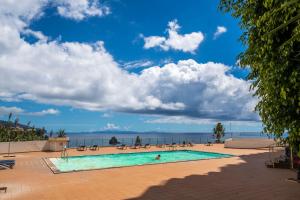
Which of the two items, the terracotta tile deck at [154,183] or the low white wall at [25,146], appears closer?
the terracotta tile deck at [154,183]

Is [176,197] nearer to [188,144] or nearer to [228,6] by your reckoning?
[228,6]

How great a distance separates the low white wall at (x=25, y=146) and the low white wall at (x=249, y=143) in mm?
18902

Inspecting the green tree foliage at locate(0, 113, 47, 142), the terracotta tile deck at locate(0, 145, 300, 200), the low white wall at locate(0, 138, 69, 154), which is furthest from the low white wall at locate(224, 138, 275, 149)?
the green tree foliage at locate(0, 113, 47, 142)

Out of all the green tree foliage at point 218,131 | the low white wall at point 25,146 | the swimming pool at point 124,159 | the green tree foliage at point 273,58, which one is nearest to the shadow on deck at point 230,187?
the green tree foliage at point 273,58

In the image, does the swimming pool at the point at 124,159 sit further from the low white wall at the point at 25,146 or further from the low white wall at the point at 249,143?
the low white wall at the point at 249,143

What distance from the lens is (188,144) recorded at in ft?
105

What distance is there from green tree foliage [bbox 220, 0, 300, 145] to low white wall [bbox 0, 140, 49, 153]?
831 inches

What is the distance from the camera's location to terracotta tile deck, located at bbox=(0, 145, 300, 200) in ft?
30.2

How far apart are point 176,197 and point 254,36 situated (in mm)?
5708

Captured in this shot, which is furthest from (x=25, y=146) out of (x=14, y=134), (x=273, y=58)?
(x=273, y=58)

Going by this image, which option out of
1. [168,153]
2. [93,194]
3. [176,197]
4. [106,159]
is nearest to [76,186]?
[93,194]

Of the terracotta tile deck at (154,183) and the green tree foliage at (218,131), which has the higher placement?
the green tree foliage at (218,131)

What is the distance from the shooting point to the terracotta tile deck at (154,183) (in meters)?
9.21

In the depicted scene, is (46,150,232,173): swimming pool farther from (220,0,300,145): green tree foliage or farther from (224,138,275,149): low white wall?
(220,0,300,145): green tree foliage
